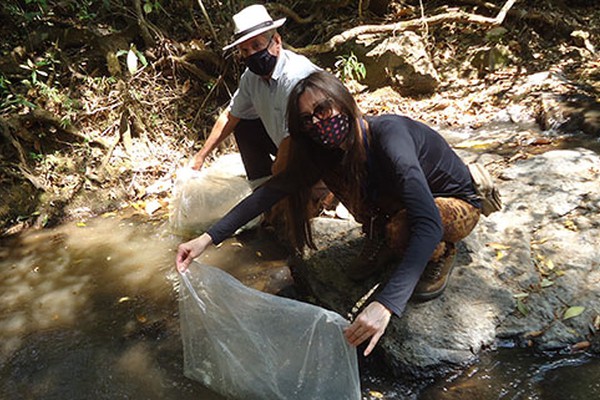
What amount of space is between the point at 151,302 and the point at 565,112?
3876 millimetres

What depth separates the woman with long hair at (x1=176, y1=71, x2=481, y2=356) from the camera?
140 centimetres

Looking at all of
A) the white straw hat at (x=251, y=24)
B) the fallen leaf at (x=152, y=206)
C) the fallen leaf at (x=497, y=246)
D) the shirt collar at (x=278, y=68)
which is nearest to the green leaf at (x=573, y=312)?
the fallen leaf at (x=497, y=246)

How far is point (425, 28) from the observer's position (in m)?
5.43

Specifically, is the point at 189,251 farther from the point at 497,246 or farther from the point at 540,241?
the point at 540,241

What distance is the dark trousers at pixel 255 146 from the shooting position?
2.89 metres

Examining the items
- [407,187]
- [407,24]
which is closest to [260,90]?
[407,187]

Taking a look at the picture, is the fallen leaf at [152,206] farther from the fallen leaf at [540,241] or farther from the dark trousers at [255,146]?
the fallen leaf at [540,241]

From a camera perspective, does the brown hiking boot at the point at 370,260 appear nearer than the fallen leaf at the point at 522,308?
No

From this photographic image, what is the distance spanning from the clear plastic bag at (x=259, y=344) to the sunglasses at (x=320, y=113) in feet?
2.07

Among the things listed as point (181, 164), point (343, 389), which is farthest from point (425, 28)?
point (343, 389)

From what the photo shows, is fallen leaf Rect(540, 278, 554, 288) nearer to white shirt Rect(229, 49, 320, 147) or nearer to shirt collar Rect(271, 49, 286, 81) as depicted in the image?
white shirt Rect(229, 49, 320, 147)

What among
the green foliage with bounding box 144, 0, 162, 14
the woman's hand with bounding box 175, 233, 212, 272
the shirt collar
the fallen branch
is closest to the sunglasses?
the woman's hand with bounding box 175, 233, 212, 272

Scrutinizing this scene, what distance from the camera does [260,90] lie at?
2566 mm

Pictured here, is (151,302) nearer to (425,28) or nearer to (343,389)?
(343,389)
